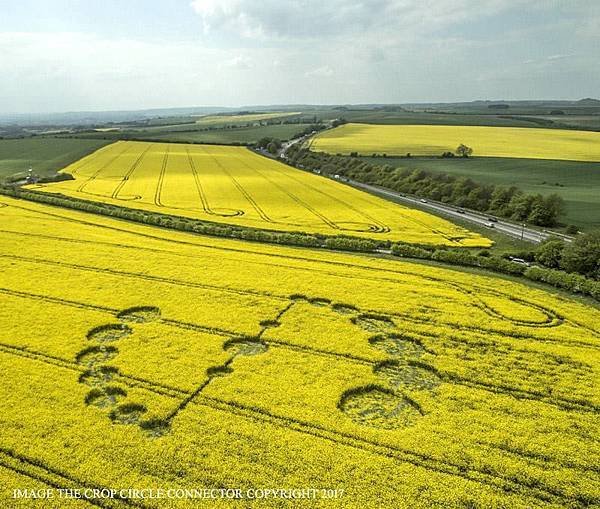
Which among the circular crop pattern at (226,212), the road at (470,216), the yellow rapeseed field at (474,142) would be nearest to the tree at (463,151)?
the yellow rapeseed field at (474,142)

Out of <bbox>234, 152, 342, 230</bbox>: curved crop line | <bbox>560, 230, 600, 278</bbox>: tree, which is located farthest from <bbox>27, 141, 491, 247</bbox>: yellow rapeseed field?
<bbox>560, 230, 600, 278</bbox>: tree

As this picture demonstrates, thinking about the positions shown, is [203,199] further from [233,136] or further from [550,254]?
[233,136]

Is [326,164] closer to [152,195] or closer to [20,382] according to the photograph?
[152,195]

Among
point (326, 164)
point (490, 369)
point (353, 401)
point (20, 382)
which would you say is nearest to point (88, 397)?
point (20, 382)

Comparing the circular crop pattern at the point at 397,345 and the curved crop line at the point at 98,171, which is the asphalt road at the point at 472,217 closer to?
the circular crop pattern at the point at 397,345

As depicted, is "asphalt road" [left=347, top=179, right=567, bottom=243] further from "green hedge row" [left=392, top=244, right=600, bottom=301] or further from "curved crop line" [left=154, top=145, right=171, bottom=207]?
"curved crop line" [left=154, top=145, right=171, bottom=207]

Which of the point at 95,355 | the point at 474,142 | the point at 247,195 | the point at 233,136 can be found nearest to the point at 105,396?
the point at 95,355

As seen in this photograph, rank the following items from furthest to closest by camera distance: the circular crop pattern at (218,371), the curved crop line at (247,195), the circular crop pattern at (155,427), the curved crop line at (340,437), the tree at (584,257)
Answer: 1. the curved crop line at (247,195)
2. the tree at (584,257)
3. the circular crop pattern at (218,371)
4. the circular crop pattern at (155,427)
5. the curved crop line at (340,437)
